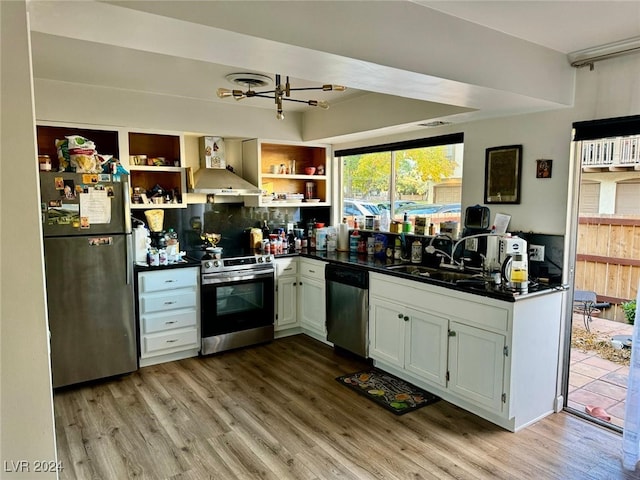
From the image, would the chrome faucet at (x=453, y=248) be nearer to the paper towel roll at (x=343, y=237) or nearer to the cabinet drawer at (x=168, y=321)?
the paper towel roll at (x=343, y=237)

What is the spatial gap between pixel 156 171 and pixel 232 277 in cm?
125

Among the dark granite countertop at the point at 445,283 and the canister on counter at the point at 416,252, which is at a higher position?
the canister on counter at the point at 416,252

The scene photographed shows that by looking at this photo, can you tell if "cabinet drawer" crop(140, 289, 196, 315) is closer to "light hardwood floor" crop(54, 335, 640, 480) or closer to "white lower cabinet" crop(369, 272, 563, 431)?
"light hardwood floor" crop(54, 335, 640, 480)

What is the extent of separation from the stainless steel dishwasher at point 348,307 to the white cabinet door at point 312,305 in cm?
14

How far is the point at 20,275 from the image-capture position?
4.27 feet

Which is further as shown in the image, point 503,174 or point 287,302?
point 287,302

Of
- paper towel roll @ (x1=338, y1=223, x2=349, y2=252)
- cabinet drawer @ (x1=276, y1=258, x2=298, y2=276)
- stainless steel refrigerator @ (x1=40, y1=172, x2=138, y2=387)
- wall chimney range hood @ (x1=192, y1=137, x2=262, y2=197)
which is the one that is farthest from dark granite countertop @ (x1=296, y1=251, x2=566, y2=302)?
stainless steel refrigerator @ (x1=40, y1=172, x2=138, y2=387)

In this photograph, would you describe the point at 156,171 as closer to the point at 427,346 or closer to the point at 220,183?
the point at 220,183

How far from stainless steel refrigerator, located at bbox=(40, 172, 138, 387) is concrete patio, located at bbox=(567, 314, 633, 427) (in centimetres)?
357

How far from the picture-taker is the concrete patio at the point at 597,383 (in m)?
3.11

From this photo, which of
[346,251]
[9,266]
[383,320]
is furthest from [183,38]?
[346,251]

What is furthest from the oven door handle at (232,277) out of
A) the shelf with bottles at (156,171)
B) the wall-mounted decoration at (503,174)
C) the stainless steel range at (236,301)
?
the wall-mounted decoration at (503,174)

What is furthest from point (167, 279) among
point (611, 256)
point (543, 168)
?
point (611, 256)

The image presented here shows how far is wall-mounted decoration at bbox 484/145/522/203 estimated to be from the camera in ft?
10.4
